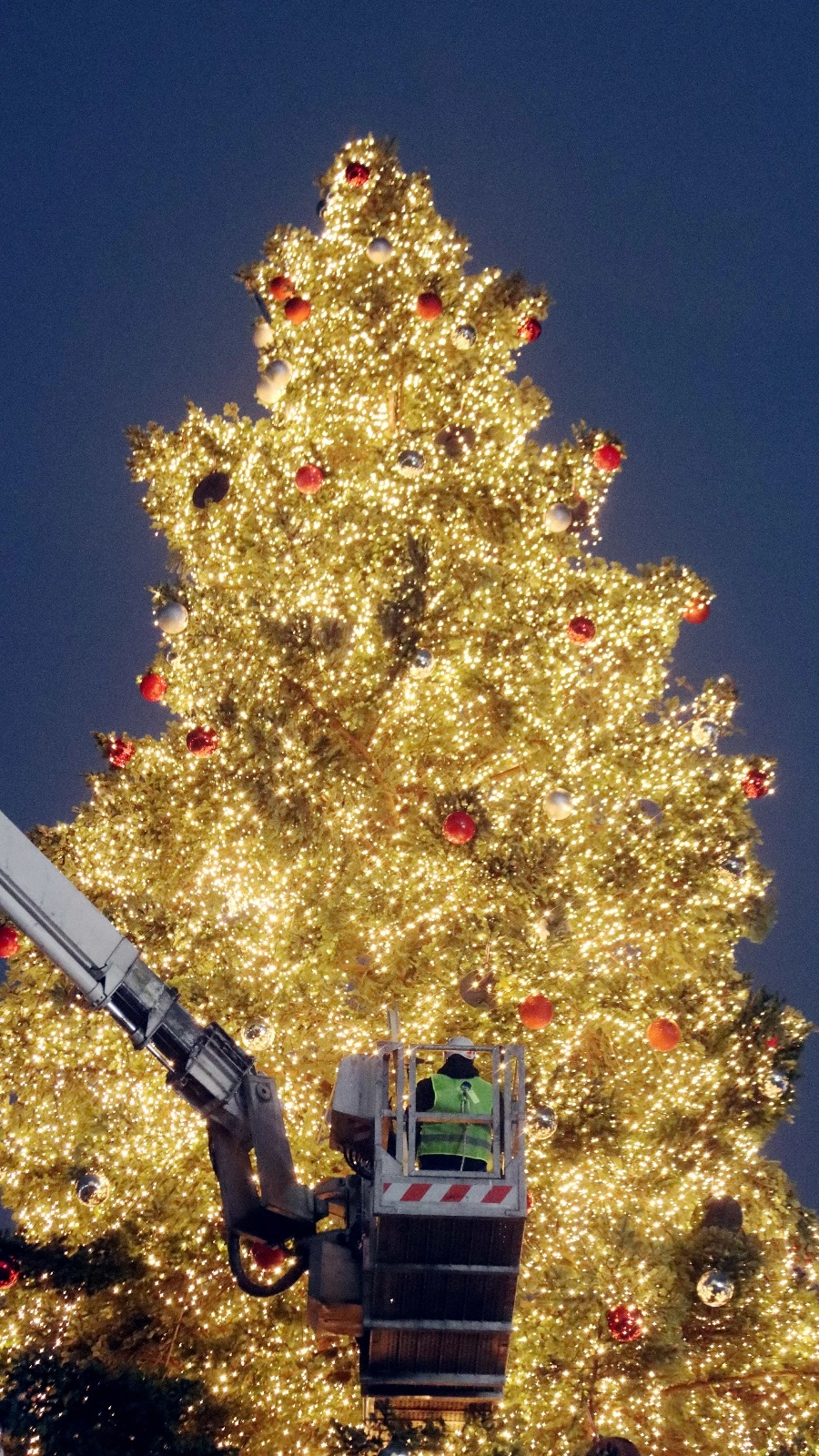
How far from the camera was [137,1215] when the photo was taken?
772 cm

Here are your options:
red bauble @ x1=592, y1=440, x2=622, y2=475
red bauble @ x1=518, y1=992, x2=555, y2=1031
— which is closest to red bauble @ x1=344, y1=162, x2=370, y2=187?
red bauble @ x1=592, y1=440, x2=622, y2=475

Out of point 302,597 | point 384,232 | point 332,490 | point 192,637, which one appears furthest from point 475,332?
point 192,637

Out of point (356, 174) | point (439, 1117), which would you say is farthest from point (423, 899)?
point (356, 174)

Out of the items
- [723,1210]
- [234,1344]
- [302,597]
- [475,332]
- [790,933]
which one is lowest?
[234,1344]

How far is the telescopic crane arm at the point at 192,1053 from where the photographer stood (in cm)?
547

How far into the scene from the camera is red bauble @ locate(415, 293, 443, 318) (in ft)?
34.3

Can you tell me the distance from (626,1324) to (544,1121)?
4.71 feet

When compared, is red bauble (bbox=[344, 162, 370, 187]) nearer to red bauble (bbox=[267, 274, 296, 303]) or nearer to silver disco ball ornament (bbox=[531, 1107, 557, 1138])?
red bauble (bbox=[267, 274, 296, 303])

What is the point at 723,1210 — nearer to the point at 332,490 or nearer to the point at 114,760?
the point at 114,760

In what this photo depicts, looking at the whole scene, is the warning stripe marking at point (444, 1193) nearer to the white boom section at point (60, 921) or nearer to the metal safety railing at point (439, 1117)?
the metal safety railing at point (439, 1117)

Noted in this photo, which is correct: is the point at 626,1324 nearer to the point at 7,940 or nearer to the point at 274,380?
the point at 7,940

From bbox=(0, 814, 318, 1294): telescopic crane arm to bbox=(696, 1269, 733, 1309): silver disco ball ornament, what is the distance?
309 cm

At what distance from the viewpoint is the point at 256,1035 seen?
7672 mm

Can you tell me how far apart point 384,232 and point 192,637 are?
228 inches
